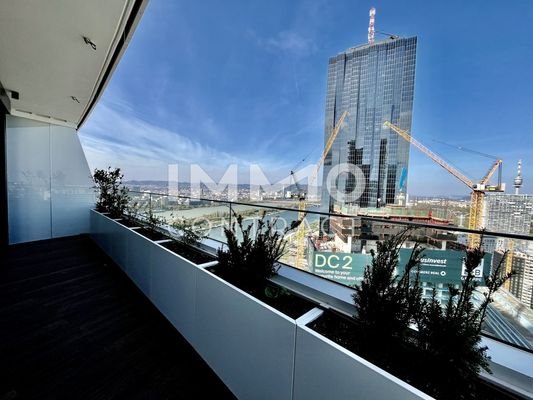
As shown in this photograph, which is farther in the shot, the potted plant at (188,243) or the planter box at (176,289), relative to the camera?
the potted plant at (188,243)

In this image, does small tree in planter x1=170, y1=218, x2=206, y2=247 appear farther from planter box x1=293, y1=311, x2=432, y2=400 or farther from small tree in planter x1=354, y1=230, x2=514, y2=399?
small tree in planter x1=354, y1=230, x2=514, y2=399

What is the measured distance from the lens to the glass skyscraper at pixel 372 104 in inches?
512

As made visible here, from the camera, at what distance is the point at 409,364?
3.48 feet

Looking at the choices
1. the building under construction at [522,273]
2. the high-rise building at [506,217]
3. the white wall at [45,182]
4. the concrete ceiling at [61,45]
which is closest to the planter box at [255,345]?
the building under construction at [522,273]

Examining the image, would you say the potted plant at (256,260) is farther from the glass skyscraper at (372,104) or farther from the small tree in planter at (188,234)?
the glass skyscraper at (372,104)

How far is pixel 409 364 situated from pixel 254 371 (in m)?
0.91

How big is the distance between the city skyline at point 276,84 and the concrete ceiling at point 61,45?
1622 mm

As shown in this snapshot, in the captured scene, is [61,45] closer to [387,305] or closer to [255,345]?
[255,345]

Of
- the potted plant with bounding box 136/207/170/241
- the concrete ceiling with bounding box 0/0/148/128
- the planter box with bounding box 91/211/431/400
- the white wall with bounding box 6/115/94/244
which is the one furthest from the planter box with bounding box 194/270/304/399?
the white wall with bounding box 6/115/94/244

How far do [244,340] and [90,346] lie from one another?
169 cm

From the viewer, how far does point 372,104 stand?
539 inches

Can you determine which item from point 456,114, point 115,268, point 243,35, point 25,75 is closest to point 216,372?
point 115,268

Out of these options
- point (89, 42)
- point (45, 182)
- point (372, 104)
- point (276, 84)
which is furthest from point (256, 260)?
point (276, 84)

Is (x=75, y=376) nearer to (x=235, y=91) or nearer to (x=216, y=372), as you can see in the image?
(x=216, y=372)
